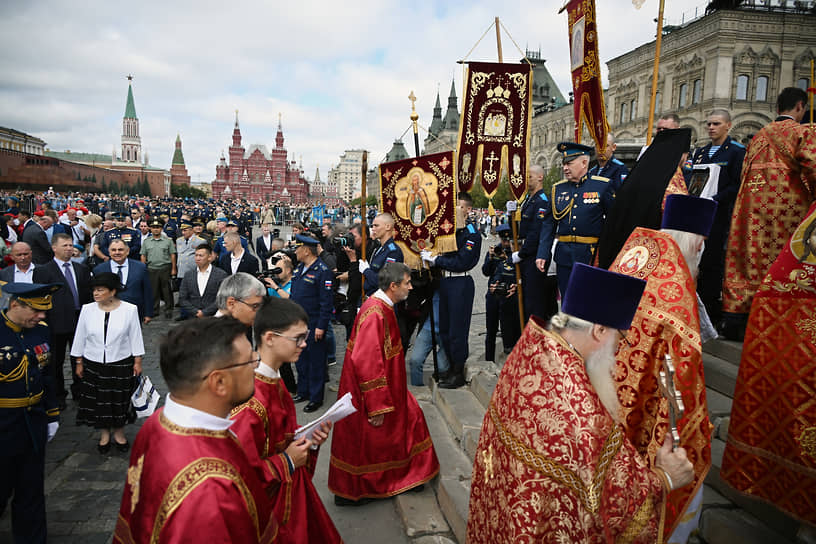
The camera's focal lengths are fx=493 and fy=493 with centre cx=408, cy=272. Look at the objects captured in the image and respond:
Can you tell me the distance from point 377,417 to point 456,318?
7.15 ft

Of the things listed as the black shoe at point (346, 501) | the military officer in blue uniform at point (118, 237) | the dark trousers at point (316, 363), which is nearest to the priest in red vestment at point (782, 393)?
the black shoe at point (346, 501)

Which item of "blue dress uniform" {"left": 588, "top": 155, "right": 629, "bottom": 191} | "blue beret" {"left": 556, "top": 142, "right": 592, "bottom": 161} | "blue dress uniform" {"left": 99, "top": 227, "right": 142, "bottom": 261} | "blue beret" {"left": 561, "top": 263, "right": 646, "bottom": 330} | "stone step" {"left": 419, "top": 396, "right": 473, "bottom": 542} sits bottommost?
"stone step" {"left": 419, "top": 396, "right": 473, "bottom": 542}

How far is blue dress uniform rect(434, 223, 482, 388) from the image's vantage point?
18.9 ft

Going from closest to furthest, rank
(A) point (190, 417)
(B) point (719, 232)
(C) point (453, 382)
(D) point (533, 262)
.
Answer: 1. (A) point (190, 417)
2. (B) point (719, 232)
3. (C) point (453, 382)
4. (D) point (533, 262)

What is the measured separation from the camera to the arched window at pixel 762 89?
3111 centimetres

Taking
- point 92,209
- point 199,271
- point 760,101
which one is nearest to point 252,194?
point 92,209

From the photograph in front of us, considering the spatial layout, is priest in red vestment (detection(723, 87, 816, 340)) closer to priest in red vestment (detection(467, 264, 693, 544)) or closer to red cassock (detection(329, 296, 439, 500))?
priest in red vestment (detection(467, 264, 693, 544))

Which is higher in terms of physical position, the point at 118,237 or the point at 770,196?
the point at 770,196

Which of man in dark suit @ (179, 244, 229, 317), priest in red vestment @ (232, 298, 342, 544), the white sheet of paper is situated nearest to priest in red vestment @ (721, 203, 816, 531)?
the white sheet of paper

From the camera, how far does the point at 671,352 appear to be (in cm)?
246

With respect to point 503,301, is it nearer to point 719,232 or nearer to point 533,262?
point 533,262

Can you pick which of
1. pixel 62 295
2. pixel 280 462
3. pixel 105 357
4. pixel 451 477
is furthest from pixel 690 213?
pixel 62 295

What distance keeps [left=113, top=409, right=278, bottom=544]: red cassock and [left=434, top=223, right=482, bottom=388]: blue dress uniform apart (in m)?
4.06

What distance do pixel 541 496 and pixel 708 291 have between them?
3852mm
